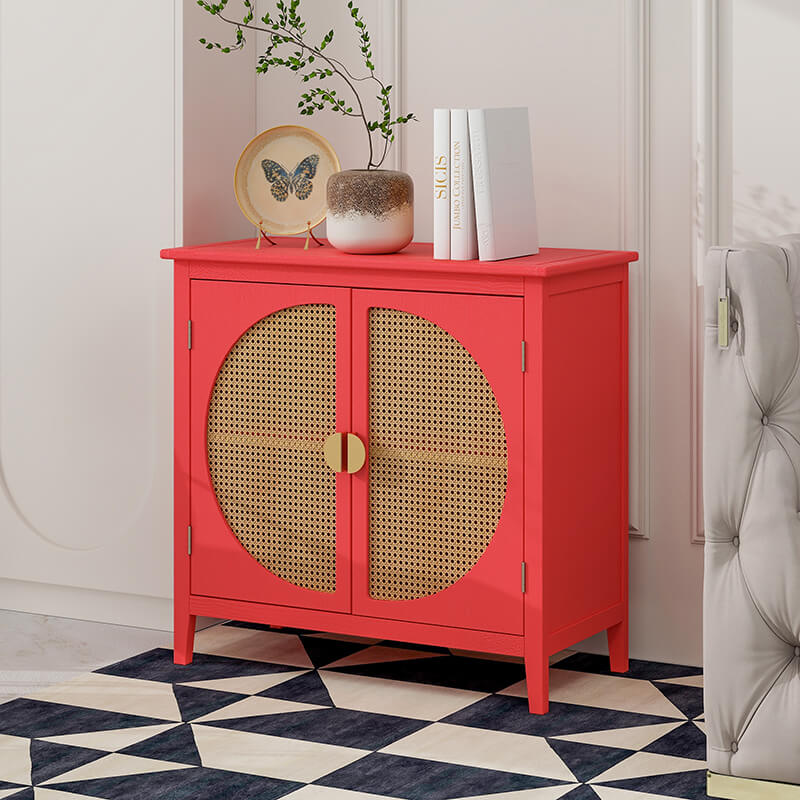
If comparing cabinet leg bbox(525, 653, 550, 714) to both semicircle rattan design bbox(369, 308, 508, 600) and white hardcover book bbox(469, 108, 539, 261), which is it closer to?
semicircle rattan design bbox(369, 308, 508, 600)

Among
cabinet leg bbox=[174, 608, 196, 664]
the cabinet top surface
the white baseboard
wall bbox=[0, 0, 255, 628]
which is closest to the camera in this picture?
the cabinet top surface

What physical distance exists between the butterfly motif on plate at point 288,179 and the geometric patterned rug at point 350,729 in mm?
1023

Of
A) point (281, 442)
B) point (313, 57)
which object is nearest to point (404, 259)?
point (281, 442)

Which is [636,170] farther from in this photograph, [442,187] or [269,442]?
[269,442]

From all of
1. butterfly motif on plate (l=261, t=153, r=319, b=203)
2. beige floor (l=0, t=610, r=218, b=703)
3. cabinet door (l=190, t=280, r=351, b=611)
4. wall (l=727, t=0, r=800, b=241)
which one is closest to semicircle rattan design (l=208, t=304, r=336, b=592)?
cabinet door (l=190, t=280, r=351, b=611)

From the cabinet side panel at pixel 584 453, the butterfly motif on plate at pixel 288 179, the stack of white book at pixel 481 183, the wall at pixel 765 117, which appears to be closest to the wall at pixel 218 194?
the wall at pixel 765 117

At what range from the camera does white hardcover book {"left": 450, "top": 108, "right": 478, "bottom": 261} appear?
286 centimetres

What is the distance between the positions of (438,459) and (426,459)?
0.03 m

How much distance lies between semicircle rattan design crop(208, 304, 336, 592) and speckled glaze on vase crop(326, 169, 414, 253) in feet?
0.53

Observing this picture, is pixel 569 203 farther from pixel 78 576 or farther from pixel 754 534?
pixel 78 576

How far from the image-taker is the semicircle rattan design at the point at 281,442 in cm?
304

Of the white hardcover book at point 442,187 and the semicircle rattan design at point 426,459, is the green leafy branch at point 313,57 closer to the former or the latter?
Result: the white hardcover book at point 442,187

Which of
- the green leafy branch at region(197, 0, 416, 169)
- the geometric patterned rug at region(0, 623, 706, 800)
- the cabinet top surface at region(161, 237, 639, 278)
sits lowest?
the geometric patterned rug at region(0, 623, 706, 800)

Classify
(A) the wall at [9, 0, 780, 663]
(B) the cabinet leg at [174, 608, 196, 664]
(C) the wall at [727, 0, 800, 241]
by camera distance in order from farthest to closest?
(B) the cabinet leg at [174, 608, 196, 664]
(A) the wall at [9, 0, 780, 663]
(C) the wall at [727, 0, 800, 241]
